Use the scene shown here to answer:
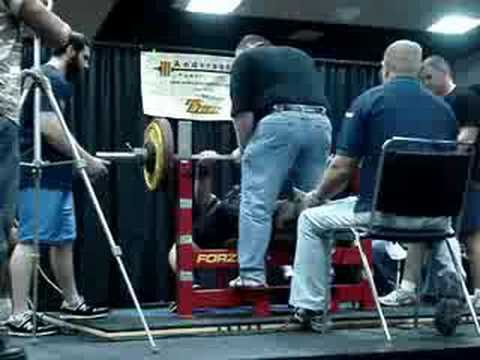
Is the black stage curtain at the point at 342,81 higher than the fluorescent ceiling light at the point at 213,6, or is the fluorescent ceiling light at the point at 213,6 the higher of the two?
the fluorescent ceiling light at the point at 213,6

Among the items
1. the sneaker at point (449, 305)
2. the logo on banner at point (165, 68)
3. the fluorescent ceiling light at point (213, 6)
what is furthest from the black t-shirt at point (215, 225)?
the fluorescent ceiling light at point (213, 6)

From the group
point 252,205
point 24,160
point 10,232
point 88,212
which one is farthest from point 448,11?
point 10,232

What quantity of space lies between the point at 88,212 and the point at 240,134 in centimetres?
187

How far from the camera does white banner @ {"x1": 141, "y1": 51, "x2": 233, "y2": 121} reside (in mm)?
5184

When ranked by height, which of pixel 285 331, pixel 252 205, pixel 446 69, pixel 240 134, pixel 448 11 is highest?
pixel 448 11

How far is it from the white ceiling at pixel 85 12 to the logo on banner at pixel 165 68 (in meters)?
1.07

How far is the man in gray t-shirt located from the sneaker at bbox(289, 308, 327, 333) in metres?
1.37

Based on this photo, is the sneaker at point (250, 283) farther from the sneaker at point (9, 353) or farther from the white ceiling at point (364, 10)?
the white ceiling at point (364, 10)

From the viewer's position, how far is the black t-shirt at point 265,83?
3400mm

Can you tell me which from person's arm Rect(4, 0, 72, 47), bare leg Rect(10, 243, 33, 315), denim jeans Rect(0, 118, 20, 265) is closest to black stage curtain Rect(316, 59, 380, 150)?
bare leg Rect(10, 243, 33, 315)

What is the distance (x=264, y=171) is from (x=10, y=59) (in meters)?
1.46

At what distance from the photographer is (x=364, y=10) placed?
6.48m

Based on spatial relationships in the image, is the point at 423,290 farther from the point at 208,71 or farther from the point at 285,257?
the point at 208,71

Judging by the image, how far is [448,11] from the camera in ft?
21.6
